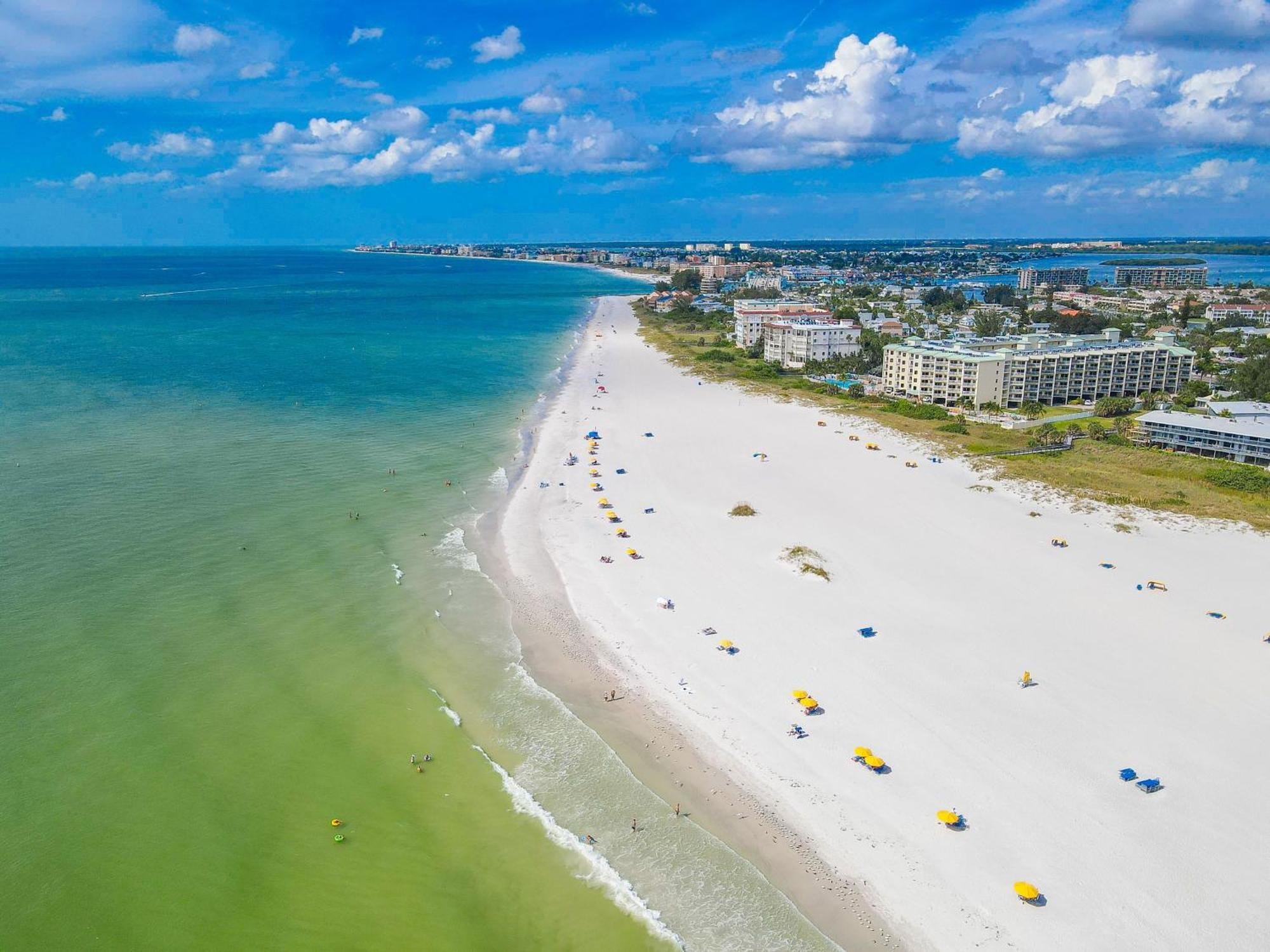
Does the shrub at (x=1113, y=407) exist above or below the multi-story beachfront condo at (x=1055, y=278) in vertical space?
below

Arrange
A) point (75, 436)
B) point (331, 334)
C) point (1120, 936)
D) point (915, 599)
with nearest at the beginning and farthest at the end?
point (1120, 936)
point (915, 599)
point (75, 436)
point (331, 334)

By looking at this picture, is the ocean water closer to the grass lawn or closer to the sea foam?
the sea foam

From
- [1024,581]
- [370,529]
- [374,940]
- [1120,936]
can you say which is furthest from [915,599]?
[370,529]

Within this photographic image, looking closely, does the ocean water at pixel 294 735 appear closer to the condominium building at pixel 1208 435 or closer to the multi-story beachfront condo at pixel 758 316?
the condominium building at pixel 1208 435

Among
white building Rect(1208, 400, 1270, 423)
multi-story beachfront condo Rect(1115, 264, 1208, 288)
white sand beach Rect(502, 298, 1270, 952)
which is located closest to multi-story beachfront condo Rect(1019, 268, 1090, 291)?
multi-story beachfront condo Rect(1115, 264, 1208, 288)

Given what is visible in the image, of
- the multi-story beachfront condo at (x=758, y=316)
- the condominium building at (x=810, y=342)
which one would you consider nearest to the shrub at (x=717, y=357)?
the condominium building at (x=810, y=342)

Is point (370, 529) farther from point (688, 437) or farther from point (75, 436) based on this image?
point (75, 436)
